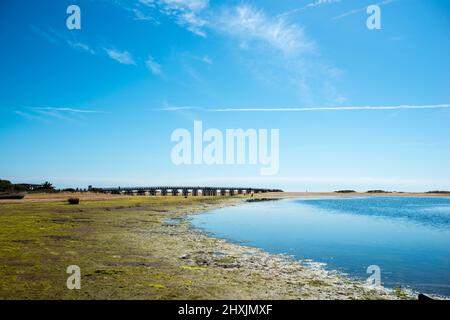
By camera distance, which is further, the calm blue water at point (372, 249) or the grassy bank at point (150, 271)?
the calm blue water at point (372, 249)

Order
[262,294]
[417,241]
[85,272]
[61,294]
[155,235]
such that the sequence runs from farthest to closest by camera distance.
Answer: [417,241], [155,235], [85,272], [262,294], [61,294]

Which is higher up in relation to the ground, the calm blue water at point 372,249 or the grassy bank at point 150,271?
the grassy bank at point 150,271

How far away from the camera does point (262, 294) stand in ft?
35.4


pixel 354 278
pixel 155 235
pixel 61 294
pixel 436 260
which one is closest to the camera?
pixel 61 294

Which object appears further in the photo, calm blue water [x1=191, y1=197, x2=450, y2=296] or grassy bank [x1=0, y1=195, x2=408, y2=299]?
calm blue water [x1=191, y1=197, x2=450, y2=296]

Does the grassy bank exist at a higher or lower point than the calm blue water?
higher

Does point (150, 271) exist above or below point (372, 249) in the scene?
above

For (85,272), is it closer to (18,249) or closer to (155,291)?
(155,291)

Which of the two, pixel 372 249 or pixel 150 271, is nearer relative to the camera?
pixel 150 271

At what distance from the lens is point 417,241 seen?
24.9 meters

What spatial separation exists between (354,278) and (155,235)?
14.3 metres

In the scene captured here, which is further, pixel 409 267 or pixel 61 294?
pixel 409 267
